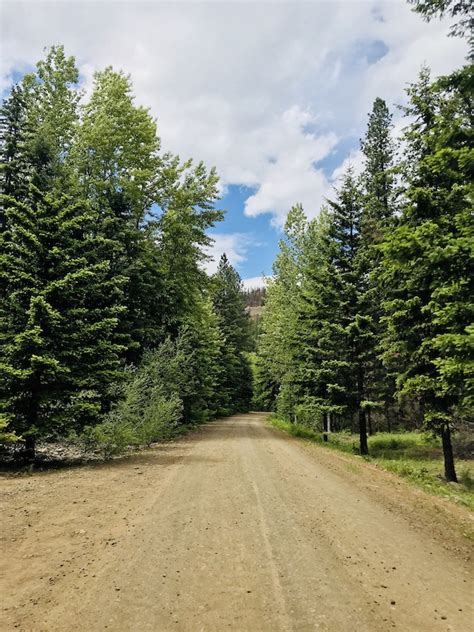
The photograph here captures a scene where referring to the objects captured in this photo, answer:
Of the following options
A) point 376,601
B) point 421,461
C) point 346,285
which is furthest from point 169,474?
point 421,461

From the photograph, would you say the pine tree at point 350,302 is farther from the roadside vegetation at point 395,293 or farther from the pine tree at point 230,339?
the pine tree at point 230,339

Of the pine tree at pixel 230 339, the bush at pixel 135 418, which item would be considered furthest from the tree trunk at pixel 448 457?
the pine tree at pixel 230 339

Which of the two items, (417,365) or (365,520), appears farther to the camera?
(417,365)

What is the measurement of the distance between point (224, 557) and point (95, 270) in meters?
9.79

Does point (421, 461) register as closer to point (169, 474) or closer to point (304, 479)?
point (304, 479)

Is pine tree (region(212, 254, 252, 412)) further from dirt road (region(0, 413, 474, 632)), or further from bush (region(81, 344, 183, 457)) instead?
dirt road (region(0, 413, 474, 632))

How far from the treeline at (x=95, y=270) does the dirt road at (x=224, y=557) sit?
2.83 metres

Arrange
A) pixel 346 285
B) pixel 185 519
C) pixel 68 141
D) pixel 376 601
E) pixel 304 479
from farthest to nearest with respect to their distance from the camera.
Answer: pixel 68 141, pixel 346 285, pixel 304 479, pixel 185 519, pixel 376 601

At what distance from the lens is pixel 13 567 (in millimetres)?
4898

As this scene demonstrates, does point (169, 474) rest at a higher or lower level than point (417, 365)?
lower

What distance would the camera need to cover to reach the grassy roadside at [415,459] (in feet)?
37.1

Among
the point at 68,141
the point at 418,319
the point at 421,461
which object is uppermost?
the point at 68,141

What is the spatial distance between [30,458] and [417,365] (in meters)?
12.1

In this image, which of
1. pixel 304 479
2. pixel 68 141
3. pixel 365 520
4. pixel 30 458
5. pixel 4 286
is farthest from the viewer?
pixel 68 141
